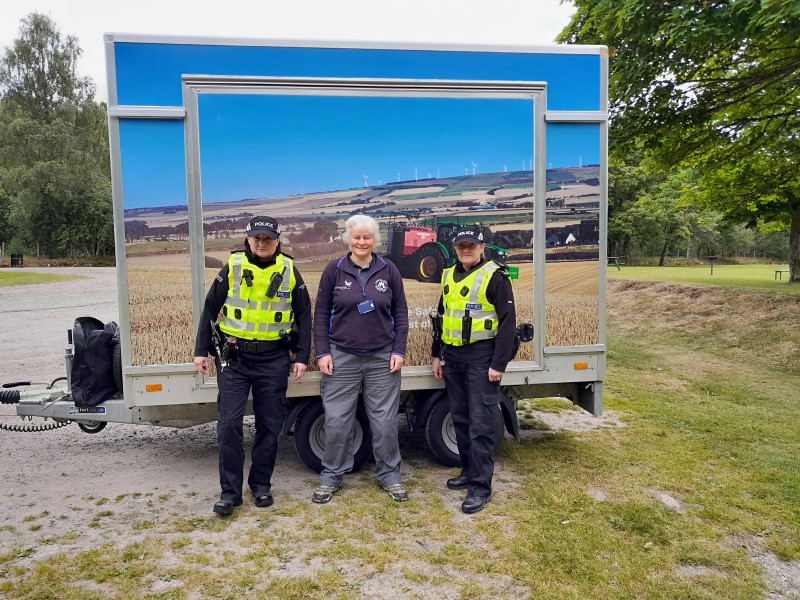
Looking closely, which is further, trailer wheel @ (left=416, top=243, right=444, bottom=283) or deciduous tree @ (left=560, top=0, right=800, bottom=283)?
deciduous tree @ (left=560, top=0, right=800, bottom=283)

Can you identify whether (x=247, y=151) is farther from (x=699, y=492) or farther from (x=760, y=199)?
(x=760, y=199)

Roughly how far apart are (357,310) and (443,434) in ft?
4.25

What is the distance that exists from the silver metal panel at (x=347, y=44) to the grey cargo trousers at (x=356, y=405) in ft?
6.63

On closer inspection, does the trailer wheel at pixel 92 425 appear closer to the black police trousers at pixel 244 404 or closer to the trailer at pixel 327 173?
the trailer at pixel 327 173

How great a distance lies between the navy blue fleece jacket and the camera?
3990 millimetres

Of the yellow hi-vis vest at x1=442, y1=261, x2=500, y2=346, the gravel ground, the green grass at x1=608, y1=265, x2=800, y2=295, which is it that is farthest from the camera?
the green grass at x1=608, y1=265, x2=800, y2=295

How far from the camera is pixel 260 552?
3.36m

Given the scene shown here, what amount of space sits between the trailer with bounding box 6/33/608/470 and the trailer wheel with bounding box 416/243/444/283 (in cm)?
14

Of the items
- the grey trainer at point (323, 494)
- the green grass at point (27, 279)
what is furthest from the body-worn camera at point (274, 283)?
the green grass at point (27, 279)

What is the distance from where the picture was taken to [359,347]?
400 cm

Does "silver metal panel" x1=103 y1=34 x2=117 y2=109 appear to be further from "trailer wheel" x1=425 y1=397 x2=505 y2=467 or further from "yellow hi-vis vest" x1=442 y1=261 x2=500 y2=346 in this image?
"trailer wheel" x1=425 y1=397 x2=505 y2=467

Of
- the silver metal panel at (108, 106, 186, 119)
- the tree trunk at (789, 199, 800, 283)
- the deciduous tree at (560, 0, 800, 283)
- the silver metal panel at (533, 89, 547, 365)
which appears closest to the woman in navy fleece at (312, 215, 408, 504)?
the silver metal panel at (533, 89, 547, 365)

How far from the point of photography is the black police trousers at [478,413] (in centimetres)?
400

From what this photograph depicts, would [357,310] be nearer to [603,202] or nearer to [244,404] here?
[244,404]
